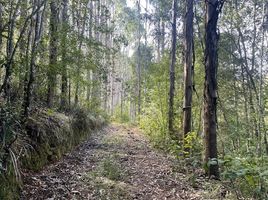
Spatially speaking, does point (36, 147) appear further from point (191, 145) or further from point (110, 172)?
point (191, 145)

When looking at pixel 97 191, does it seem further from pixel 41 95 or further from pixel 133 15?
pixel 133 15

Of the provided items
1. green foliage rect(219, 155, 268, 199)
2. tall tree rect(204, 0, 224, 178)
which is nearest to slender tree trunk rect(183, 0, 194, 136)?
tall tree rect(204, 0, 224, 178)

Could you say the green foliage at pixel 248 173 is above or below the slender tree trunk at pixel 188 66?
below

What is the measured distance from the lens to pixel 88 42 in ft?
33.8

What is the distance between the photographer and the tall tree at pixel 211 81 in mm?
5262

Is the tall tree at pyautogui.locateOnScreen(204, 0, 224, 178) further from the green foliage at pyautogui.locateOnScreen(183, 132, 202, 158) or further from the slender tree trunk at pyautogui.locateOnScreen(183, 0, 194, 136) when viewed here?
the slender tree trunk at pyautogui.locateOnScreen(183, 0, 194, 136)

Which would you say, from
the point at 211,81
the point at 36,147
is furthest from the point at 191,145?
the point at 36,147

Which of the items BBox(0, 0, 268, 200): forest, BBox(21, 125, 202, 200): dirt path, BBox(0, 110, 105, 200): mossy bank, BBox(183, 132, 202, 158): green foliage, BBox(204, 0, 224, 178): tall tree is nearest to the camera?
BBox(0, 110, 105, 200): mossy bank

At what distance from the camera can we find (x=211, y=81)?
5285 millimetres

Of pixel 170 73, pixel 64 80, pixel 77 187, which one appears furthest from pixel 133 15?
pixel 77 187

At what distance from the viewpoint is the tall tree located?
207 inches

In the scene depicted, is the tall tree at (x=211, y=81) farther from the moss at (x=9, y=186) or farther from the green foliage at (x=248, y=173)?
the moss at (x=9, y=186)

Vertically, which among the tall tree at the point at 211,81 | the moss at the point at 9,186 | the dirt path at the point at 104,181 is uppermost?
the tall tree at the point at 211,81

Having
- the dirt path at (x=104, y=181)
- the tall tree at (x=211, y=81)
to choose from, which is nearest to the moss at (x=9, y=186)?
the dirt path at (x=104, y=181)
